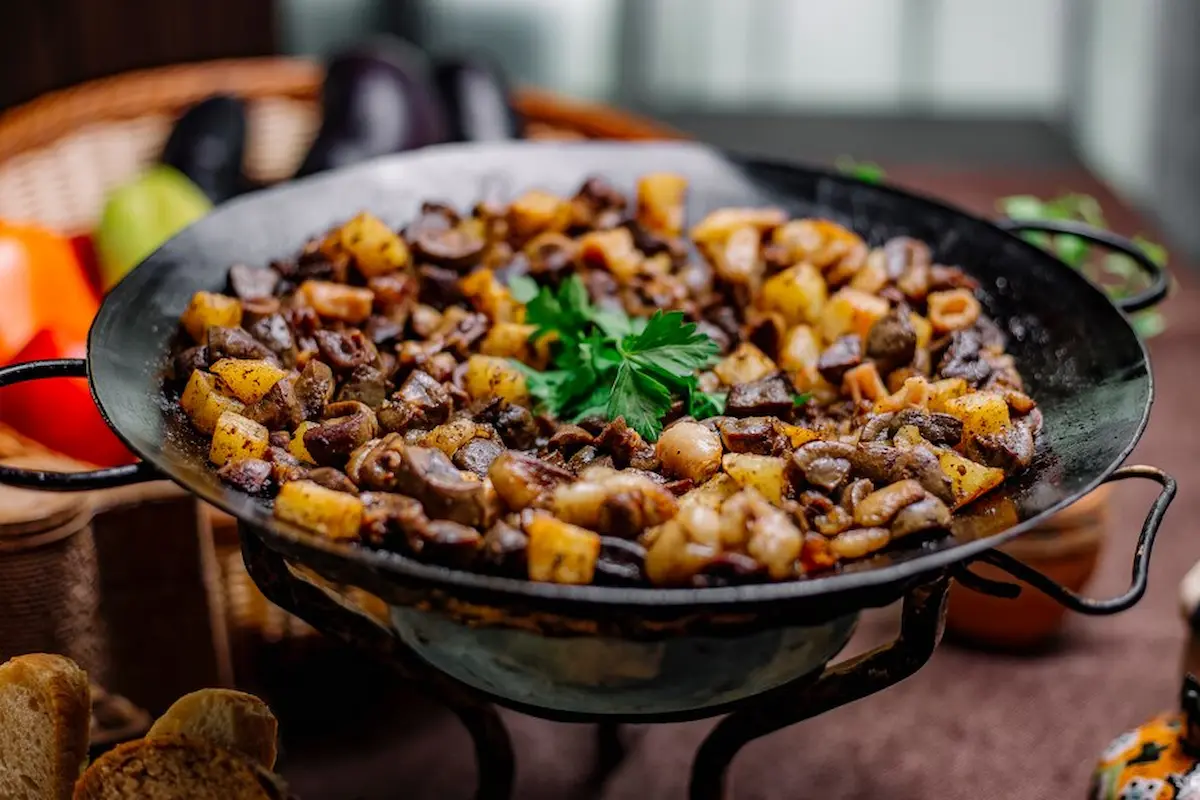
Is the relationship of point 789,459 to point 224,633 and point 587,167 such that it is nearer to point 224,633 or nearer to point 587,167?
point 587,167

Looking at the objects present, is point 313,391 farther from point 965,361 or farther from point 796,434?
point 965,361

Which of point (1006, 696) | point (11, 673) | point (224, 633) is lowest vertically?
point (1006, 696)

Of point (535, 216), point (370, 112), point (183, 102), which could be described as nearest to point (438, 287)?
point (535, 216)

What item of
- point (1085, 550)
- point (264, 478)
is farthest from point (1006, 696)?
point (264, 478)

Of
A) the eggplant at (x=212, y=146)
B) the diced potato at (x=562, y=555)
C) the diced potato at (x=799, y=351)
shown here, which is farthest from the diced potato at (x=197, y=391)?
the eggplant at (x=212, y=146)

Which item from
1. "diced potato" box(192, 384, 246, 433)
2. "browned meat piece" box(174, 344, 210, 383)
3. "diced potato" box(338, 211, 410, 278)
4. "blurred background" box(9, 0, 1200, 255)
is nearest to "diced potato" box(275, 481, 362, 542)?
"diced potato" box(192, 384, 246, 433)

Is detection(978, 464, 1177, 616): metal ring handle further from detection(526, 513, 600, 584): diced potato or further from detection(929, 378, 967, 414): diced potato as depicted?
detection(526, 513, 600, 584): diced potato
